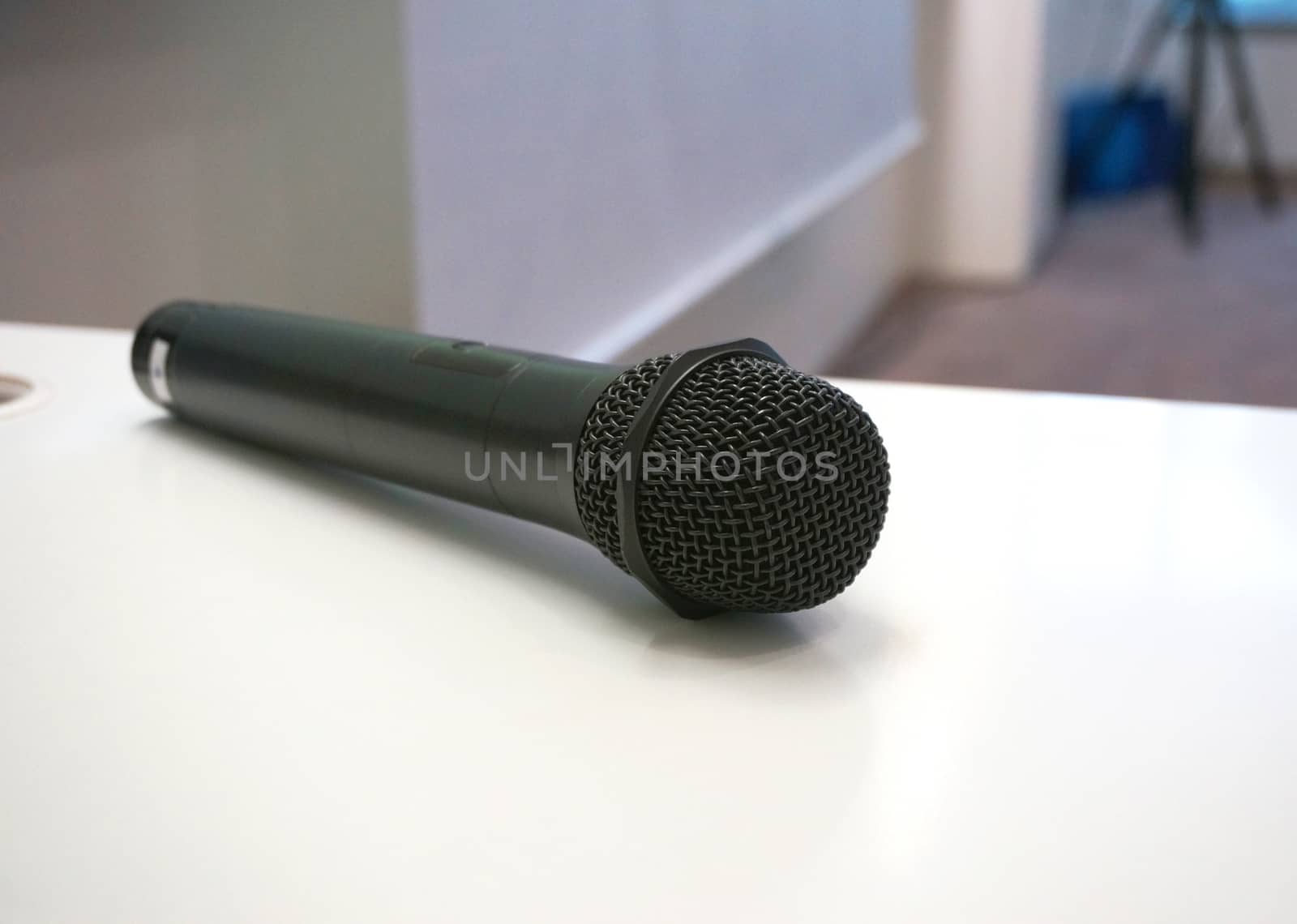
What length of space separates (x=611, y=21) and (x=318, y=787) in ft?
4.65

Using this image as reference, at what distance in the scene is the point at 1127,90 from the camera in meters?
4.73

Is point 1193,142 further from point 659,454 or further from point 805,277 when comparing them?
point 659,454

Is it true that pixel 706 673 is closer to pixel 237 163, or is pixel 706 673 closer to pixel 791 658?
pixel 791 658

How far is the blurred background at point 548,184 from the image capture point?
49.2 inches

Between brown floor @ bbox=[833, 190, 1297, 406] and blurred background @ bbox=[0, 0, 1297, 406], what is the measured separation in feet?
0.05

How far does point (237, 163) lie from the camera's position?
1.30 m

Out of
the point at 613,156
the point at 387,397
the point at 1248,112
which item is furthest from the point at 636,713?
the point at 1248,112

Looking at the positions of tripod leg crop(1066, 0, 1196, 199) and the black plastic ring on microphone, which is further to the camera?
tripod leg crop(1066, 0, 1196, 199)

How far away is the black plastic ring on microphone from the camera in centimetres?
49

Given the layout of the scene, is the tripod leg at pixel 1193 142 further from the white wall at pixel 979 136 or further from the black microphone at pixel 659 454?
the black microphone at pixel 659 454

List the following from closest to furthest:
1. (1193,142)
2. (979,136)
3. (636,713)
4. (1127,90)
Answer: (636,713) < (979,136) < (1193,142) < (1127,90)

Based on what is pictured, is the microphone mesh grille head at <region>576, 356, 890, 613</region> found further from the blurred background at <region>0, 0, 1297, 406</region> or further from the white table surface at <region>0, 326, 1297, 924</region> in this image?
the blurred background at <region>0, 0, 1297, 406</region>

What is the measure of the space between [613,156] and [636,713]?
1.35m

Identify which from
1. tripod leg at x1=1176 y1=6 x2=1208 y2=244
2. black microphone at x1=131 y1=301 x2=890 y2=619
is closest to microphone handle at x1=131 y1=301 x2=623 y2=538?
black microphone at x1=131 y1=301 x2=890 y2=619
